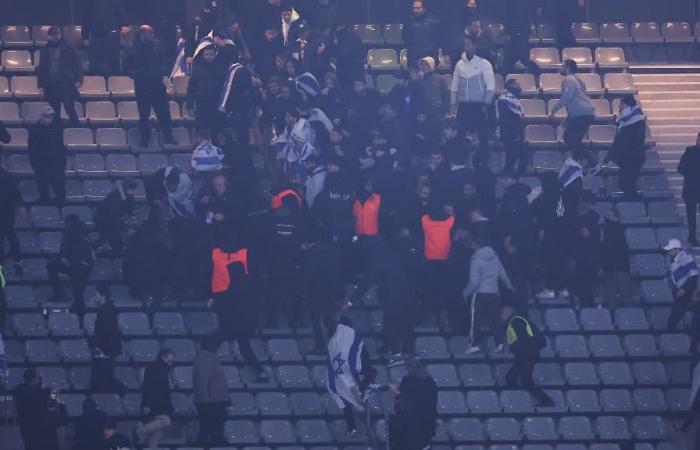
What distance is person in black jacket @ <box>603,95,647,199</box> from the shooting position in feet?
82.8

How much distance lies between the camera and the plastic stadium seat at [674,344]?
23531mm

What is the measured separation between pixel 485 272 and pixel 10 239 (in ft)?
21.0

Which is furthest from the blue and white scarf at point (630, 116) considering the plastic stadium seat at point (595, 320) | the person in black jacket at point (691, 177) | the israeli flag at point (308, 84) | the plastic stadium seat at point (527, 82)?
the israeli flag at point (308, 84)

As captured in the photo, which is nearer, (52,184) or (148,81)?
(52,184)

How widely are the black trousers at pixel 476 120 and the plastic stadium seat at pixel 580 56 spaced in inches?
127

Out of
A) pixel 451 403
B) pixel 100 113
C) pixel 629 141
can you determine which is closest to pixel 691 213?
pixel 629 141

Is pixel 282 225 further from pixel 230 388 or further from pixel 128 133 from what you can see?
pixel 128 133

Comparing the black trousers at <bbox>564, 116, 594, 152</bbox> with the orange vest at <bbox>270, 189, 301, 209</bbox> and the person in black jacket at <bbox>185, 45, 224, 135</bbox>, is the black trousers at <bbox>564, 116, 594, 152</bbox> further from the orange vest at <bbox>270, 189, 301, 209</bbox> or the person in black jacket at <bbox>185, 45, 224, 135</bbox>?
the person in black jacket at <bbox>185, 45, 224, 135</bbox>

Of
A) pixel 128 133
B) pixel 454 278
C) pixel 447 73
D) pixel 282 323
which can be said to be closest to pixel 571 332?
pixel 454 278

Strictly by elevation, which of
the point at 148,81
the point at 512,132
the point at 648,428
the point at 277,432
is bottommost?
the point at 648,428

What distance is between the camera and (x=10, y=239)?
24609 millimetres

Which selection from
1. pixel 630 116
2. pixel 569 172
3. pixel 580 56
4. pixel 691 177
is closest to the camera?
pixel 569 172

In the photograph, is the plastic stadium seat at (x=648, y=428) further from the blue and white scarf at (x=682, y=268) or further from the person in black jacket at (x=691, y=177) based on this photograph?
the person in black jacket at (x=691, y=177)

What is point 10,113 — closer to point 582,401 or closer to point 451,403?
point 451,403
